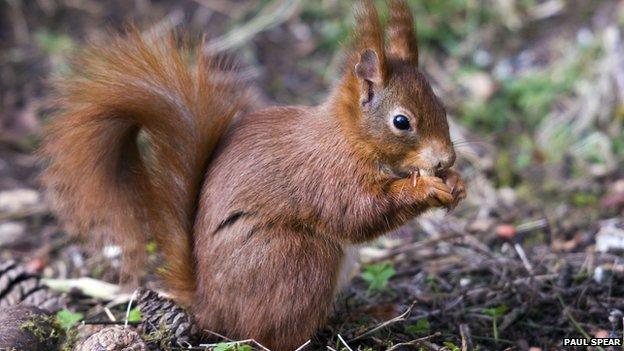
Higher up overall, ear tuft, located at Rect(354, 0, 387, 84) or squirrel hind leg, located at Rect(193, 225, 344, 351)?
ear tuft, located at Rect(354, 0, 387, 84)

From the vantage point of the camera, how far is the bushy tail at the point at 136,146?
8.53 feet

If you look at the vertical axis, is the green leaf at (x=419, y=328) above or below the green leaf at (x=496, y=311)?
below

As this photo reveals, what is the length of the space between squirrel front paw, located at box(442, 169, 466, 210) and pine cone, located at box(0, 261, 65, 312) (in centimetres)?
150

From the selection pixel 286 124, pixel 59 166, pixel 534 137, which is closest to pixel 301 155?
pixel 286 124

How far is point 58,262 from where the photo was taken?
148 inches

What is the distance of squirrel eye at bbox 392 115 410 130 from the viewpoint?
2.61 meters

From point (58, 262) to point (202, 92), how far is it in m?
1.47

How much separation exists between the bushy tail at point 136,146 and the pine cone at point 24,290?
0.47m

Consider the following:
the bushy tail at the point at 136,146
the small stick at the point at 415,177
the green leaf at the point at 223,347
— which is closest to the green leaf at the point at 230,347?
the green leaf at the point at 223,347

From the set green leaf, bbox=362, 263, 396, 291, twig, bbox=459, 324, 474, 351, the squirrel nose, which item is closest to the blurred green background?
green leaf, bbox=362, 263, 396, 291

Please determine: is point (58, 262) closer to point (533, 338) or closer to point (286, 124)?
point (286, 124)

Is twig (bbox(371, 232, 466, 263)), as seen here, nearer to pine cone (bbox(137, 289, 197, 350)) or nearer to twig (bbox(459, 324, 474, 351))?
twig (bbox(459, 324, 474, 351))

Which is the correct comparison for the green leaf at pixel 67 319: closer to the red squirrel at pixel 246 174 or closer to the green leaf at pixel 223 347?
the red squirrel at pixel 246 174

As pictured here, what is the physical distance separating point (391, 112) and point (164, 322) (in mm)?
997
